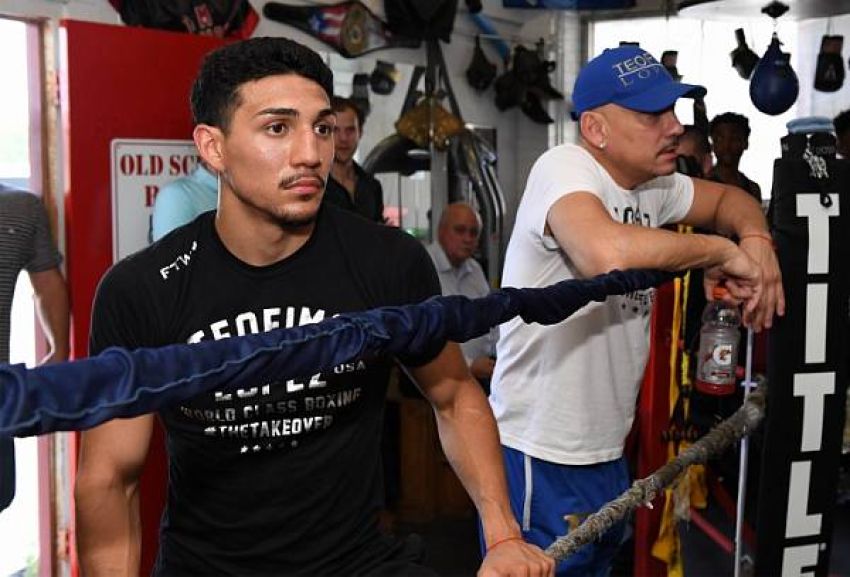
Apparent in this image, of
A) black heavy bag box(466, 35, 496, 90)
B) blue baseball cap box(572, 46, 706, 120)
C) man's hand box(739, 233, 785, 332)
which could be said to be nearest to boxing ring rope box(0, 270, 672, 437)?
man's hand box(739, 233, 785, 332)

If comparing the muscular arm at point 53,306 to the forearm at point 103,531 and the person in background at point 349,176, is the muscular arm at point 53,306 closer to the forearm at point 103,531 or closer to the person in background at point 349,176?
the person in background at point 349,176

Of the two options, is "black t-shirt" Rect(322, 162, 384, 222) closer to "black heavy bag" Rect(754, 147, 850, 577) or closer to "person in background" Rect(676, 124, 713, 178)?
"person in background" Rect(676, 124, 713, 178)

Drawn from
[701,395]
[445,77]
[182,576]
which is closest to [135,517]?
[182,576]

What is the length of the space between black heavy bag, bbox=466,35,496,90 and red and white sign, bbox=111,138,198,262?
3.06 metres

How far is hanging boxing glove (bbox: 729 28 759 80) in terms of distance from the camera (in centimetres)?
688

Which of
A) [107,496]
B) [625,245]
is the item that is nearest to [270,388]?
[107,496]

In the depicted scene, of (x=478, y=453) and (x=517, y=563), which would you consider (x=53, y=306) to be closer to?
(x=478, y=453)

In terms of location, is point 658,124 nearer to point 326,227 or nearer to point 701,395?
point 326,227

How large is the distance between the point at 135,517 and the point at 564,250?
0.99 m

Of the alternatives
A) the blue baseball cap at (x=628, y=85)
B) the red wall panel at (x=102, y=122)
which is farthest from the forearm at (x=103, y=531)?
the red wall panel at (x=102, y=122)

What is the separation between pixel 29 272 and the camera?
3445 mm

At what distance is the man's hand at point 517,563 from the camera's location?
5.02ft

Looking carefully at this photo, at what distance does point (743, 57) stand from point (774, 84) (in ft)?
2.51

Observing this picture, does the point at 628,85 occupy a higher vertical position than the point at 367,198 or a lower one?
higher
